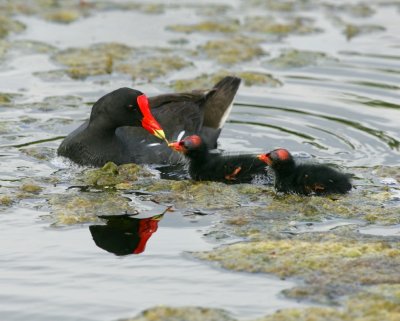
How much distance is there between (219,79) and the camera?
12305 millimetres

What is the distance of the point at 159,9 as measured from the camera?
52.0 feet

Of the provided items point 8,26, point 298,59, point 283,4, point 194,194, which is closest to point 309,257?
point 194,194

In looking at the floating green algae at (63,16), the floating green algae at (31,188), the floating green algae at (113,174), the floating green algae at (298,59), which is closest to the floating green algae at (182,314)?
the floating green algae at (31,188)

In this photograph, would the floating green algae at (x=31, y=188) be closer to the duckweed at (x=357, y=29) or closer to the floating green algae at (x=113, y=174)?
the floating green algae at (x=113, y=174)

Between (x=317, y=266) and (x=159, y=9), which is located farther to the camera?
(x=159, y=9)

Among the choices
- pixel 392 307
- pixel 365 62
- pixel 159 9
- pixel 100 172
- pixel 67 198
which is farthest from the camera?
pixel 159 9

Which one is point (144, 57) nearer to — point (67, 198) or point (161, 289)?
point (67, 198)

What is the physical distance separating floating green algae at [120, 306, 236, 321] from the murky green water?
0.09 metres

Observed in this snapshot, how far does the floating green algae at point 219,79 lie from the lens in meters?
12.0

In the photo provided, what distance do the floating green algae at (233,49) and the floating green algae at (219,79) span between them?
59 centimetres

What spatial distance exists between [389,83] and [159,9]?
481 cm

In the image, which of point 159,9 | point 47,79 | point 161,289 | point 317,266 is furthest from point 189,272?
point 159,9

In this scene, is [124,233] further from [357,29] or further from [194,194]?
[357,29]

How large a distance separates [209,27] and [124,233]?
7.59 m
